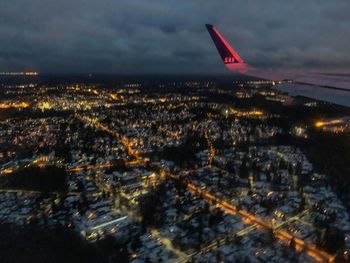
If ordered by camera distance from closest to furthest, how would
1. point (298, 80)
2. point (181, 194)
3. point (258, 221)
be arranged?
point (298, 80) → point (258, 221) → point (181, 194)

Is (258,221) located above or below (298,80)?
below

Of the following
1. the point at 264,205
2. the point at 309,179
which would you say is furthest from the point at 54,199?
the point at 309,179

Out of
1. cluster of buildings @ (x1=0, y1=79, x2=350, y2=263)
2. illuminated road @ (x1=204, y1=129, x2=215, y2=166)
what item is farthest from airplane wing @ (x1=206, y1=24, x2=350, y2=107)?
illuminated road @ (x1=204, y1=129, x2=215, y2=166)

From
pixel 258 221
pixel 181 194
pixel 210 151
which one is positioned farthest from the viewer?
pixel 210 151

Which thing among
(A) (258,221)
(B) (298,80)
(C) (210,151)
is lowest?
(A) (258,221)

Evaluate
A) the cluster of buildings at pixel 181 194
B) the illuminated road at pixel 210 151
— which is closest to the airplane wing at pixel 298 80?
the cluster of buildings at pixel 181 194

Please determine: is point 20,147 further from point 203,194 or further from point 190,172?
point 203,194

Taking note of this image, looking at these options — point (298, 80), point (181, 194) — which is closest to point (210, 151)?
point (181, 194)

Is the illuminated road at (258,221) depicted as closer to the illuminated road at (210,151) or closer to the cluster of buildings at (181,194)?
the cluster of buildings at (181,194)

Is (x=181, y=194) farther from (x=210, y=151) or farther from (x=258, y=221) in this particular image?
(x=210, y=151)
